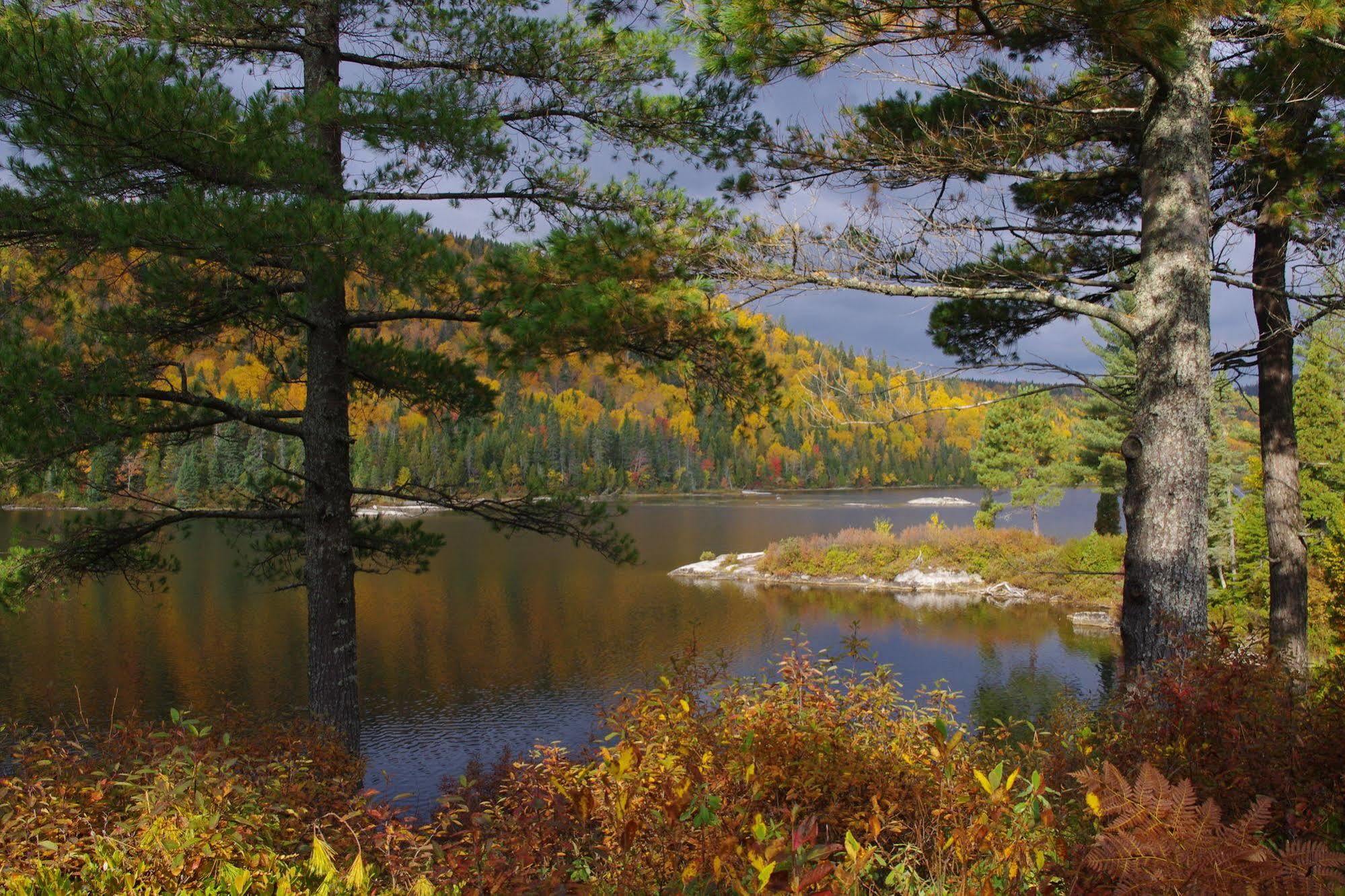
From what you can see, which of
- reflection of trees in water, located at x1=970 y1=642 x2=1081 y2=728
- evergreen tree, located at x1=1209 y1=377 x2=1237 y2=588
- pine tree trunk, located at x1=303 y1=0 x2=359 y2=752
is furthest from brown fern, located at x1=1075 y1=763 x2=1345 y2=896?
evergreen tree, located at x1=1209 y1=377 x2=1237 y2=588

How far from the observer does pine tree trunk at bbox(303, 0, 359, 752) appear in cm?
538

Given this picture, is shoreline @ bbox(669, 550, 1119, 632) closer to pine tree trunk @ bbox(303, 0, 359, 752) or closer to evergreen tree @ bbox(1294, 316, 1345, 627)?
evergreen tree @ bbox(1294, 316, 1345, 627)

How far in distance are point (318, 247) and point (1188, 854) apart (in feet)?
15.5

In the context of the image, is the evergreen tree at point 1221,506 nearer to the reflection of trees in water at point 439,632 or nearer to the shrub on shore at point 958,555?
the shrub on shore at point 958,555

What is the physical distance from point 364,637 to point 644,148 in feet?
49.6

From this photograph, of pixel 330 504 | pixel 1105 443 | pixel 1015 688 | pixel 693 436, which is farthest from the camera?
pixel 693 436

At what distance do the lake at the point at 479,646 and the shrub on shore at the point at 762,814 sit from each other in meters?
4.05

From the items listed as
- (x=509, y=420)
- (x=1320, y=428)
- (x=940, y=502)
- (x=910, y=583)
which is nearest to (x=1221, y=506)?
(x=1320, y=428)

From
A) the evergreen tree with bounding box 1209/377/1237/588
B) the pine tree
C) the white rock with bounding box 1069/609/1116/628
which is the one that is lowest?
the white rock with bounding box 1069/609/1116/628

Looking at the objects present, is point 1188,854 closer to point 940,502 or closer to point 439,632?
point 439,632

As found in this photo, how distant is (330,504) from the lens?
5457 mm

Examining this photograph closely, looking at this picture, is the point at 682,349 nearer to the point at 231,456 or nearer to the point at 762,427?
the point at 762,427

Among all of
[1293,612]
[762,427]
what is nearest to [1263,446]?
[1293,612]

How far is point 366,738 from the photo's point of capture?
11625 millimetres
